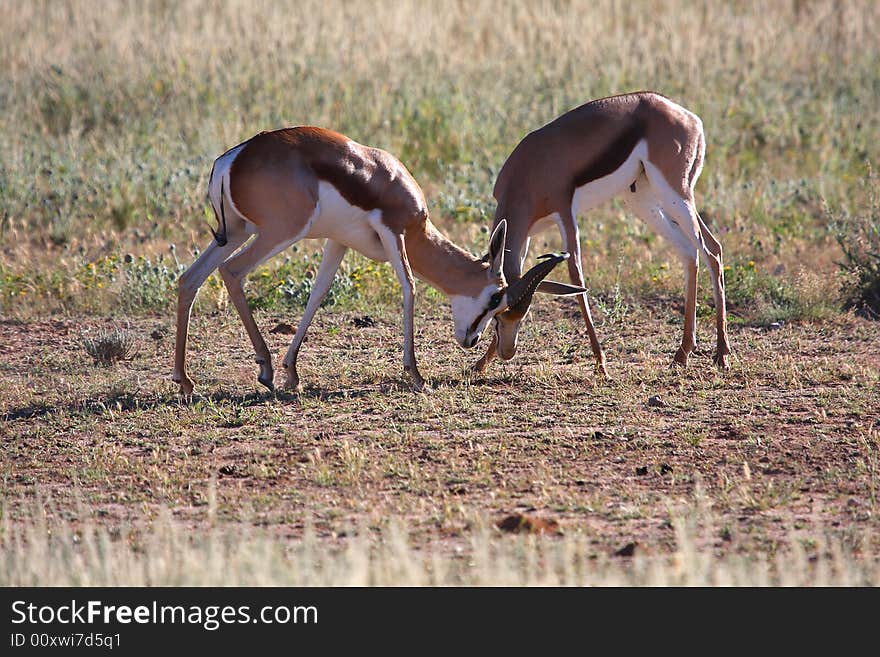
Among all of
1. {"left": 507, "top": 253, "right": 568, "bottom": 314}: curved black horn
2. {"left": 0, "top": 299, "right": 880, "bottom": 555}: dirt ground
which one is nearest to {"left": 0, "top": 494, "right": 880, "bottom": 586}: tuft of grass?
{"left": 0, "top": 299, "right": 880, "bottom": 555}: dirt ground

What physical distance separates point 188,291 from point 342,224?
1096 millimetres

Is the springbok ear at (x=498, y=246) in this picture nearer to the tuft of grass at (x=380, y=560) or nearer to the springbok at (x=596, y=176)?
the springbok at (x=596, y=176)

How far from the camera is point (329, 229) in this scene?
8422mm

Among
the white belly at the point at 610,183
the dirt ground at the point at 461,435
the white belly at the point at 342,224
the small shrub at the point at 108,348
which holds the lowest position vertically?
the dirt ground at the point at 461,435

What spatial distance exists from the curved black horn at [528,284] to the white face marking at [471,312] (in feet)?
0.30

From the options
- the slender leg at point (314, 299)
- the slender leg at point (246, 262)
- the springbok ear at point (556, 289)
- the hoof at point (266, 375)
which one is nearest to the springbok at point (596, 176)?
the springbok ear at point (556, 289)

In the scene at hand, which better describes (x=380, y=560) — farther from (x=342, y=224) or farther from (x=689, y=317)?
(x=689, y=317)

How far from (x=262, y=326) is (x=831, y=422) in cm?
478

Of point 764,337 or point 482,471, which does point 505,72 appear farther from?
point 482,471

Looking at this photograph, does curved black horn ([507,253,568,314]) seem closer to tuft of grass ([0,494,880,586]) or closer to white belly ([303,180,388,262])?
white belly ([303,180,388,262])

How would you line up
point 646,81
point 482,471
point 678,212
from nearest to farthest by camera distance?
point 482,471 → point 678,212 → point 646,81

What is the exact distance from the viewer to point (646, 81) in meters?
17.4

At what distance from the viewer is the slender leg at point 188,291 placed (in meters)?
8.17

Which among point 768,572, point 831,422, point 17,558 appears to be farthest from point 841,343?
point 17,558
